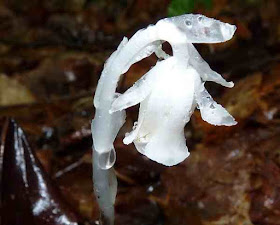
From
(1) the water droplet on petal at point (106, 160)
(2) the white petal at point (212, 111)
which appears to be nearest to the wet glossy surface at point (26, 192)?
(1) the water droplet on petal at point (106, 160)

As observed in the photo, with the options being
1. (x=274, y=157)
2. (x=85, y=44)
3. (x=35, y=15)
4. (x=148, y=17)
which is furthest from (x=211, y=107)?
(x=35, y=15)

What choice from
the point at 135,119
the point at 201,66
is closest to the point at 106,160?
the point at 201,66

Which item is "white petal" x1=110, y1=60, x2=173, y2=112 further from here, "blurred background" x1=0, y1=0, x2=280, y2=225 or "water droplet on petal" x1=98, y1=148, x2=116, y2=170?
"blurred background" x1=0, y1=0, x2=280, y2=225

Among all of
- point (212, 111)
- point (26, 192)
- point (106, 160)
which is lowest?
point (26, 192)

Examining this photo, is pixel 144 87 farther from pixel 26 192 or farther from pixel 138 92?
pixel 26 192

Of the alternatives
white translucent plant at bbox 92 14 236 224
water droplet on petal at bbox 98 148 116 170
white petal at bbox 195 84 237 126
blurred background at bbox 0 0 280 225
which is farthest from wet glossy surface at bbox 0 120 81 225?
white petal at bbox 195 84 237 126

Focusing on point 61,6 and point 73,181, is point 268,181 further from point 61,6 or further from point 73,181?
point 61,6

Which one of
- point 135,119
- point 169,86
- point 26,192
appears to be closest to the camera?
point 169,86
